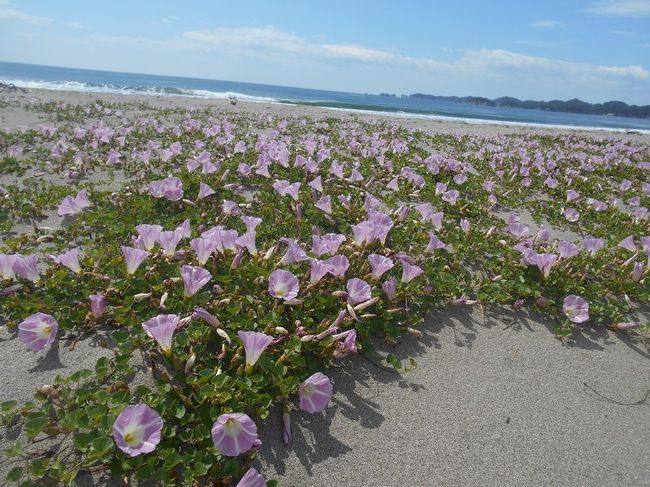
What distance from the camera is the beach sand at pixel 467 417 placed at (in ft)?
6.72

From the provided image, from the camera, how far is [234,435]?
184cm

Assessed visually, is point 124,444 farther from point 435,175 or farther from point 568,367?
point 435,175

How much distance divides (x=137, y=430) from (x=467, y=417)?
1.78m

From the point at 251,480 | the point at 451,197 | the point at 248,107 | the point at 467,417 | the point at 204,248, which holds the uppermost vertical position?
the point at 248,107

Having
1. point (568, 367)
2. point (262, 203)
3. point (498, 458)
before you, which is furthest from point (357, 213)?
point (498, 458)

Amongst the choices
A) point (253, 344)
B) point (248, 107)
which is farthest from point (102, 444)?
point (248, 107)

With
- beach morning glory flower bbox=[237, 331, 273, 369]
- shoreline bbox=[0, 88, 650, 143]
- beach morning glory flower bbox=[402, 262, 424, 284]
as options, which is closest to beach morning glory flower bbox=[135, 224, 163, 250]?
beach morning glory flower bbox=[237, 331, 273, 369]

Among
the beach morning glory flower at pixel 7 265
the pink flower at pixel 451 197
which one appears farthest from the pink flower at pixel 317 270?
the pink flower at pixel 451 197

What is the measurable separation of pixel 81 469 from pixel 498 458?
6.59 ft

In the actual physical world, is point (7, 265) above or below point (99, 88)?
below

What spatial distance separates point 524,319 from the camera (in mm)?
3498

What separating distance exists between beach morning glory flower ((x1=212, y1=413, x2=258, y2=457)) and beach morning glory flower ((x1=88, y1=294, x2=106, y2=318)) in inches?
52.7

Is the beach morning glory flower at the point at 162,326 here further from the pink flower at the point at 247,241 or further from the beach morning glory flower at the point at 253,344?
the pink flower at the point at 247,241

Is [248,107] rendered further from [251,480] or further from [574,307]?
[251,480]
